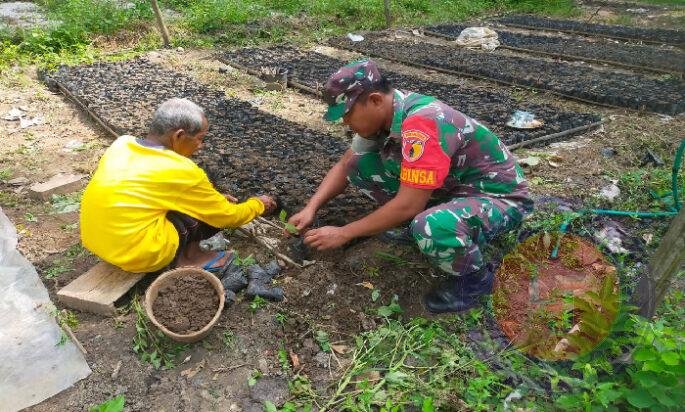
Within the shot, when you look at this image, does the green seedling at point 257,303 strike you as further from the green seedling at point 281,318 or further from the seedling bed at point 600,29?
the seedling bed at point 600,29

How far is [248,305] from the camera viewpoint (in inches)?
103

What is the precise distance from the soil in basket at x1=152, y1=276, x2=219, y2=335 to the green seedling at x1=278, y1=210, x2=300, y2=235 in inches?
23.5

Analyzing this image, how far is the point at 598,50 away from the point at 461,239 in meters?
8.19

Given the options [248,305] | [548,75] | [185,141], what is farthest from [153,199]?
[548,75]

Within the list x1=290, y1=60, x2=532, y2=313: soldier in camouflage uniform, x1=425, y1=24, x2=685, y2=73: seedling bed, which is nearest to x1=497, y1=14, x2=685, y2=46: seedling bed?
x1=425, y1=24, x2=685, y2=73: seedling bed

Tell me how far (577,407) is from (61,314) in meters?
2.53

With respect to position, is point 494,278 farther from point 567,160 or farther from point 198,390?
point 567,160

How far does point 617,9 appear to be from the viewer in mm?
13891

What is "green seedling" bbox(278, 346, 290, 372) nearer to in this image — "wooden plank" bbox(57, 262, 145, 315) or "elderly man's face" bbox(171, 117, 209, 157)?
"wooden plank" bbox(57, 262, 145, 315)

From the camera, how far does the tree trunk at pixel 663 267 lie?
180cm

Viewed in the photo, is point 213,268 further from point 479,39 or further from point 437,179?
point 479,39

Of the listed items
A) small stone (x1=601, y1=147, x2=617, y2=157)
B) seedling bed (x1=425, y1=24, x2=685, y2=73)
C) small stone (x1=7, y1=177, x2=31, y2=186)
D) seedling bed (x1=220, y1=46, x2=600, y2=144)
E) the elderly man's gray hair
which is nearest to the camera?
the elderly man's gray hair

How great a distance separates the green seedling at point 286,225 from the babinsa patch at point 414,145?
3.03ft

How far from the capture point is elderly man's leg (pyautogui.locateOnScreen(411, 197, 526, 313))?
7.83 ft
